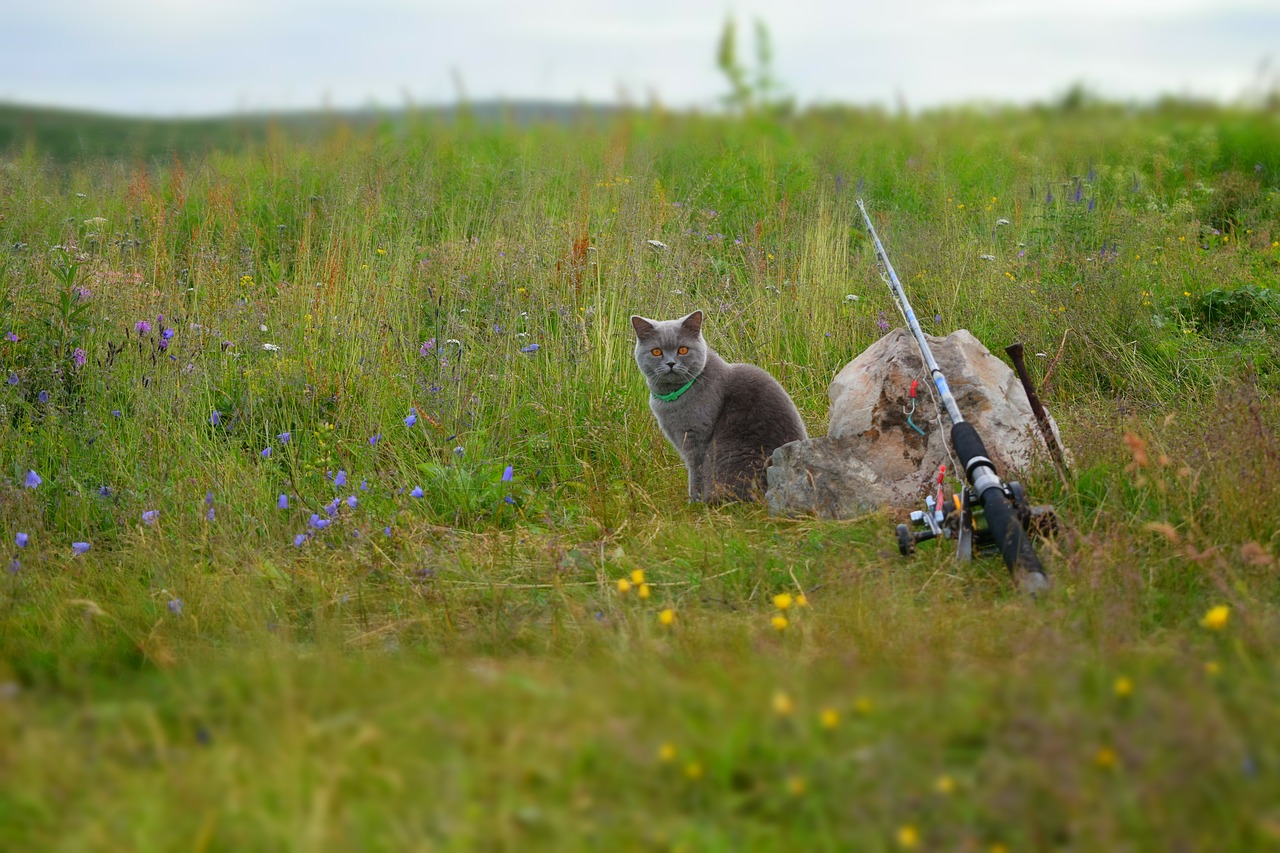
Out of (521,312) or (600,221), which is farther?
(600,221)

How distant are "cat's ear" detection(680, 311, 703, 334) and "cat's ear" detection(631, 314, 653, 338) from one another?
0.49ft

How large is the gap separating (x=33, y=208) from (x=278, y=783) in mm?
6496

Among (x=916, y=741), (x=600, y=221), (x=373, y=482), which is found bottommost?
(x=373, y=482)

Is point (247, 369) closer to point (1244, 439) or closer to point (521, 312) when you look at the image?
point (521, 312)

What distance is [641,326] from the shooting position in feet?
16.1

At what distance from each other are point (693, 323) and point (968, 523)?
1993 millimetres

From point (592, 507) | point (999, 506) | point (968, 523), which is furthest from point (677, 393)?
point (999, 506)

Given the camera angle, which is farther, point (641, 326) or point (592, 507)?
point (641, 326)

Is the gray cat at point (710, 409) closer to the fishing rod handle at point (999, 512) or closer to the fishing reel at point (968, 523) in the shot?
the fishing reel at point (968, 523)

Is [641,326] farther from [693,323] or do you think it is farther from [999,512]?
[999,512]

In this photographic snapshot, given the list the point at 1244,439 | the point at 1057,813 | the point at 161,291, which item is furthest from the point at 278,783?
the point at 161,291

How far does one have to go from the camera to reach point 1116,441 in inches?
153

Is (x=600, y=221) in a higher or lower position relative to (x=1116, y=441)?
higher

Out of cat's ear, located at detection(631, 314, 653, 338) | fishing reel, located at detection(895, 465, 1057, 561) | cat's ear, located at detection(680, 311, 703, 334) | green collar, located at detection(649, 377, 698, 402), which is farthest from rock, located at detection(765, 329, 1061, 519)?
cat's ear, located at detection(631, 314, 653, 338)
